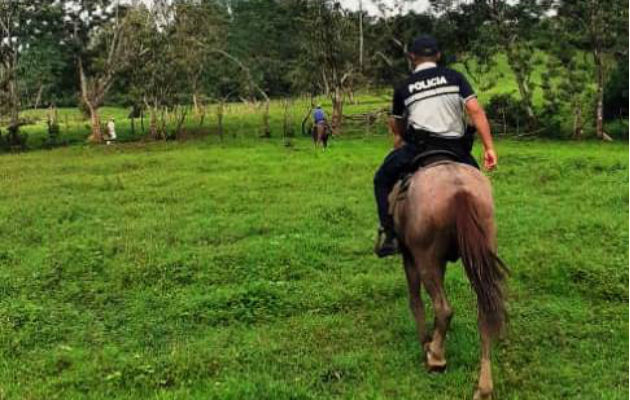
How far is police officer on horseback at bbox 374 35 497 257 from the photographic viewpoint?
19.2 ft

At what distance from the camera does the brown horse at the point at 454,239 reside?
5223 millimetres

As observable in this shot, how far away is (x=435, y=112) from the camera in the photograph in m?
5.87

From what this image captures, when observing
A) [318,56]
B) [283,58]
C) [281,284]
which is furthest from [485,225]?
[283,58]

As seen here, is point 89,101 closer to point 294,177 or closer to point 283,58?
point 294,177

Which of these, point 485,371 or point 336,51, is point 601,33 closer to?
point 336,51

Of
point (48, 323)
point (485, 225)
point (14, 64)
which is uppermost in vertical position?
point (14, 64)

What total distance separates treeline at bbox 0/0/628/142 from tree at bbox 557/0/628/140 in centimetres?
4

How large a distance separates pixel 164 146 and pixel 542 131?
1688 centimetres

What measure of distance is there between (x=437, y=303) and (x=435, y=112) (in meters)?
1.59

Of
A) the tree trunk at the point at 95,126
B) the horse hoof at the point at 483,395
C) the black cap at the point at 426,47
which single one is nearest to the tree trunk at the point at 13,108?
the tree trunk at the point at 95,126

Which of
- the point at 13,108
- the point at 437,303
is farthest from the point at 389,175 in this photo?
the point at 13,108

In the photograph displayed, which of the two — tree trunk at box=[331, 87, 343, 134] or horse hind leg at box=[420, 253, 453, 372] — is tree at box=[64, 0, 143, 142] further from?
horse hind leg at box=[420, 253, 453, 372]

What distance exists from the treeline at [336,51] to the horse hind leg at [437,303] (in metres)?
25.5

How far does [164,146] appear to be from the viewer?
1227 inches
